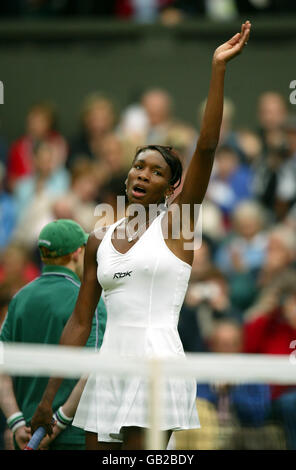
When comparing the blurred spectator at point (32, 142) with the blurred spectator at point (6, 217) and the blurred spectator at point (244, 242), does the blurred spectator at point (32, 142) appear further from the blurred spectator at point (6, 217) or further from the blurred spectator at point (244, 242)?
the blurred spectator at point (244, 242)

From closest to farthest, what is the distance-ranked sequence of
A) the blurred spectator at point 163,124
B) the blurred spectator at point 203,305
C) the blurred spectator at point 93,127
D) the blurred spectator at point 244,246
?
the blurred spectator at point 203,305, the blurred spectator at point 244,246, the blurred spectator at point 163,124, the blurred spectator at point 93,127

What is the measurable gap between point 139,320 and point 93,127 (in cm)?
716

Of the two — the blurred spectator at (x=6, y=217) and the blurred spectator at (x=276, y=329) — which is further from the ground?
the blurred spectator at (x=6, y=217)

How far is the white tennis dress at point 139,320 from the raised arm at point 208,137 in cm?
30

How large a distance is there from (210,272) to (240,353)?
1.24 m

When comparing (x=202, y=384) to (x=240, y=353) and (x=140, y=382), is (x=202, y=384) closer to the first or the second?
(x=140, y=382)

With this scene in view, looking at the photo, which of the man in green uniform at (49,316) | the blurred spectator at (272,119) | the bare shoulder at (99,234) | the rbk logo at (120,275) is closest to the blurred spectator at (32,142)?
the blurred spectator at (272,119)

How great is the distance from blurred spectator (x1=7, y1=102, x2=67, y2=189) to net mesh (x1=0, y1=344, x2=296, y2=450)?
676cm

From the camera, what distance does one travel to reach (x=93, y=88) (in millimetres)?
12836

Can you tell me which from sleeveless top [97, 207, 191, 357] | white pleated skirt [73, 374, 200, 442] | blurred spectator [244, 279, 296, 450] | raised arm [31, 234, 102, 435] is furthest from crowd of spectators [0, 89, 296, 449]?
sleeveless top [97, 207, 191, 357]

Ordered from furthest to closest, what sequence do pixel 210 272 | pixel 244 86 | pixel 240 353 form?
pixel 244 86 < pixel 210 272 < pixel 240 353

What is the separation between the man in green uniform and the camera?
5.61 meters

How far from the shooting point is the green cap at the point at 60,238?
5.76 m
